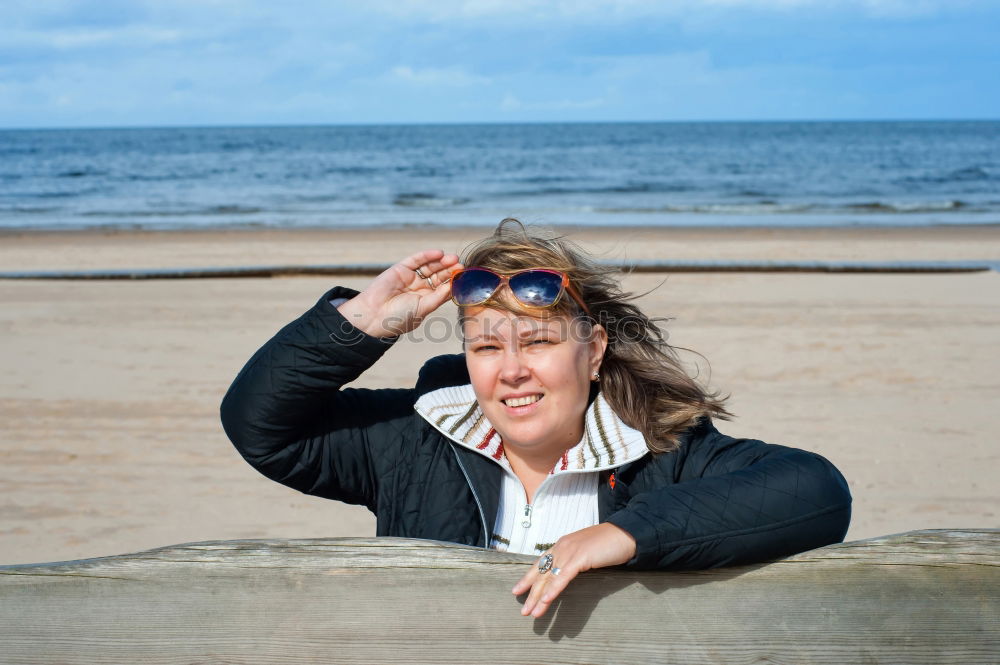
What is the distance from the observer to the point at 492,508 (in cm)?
208

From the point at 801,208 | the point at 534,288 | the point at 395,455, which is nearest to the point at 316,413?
the point at 395,455

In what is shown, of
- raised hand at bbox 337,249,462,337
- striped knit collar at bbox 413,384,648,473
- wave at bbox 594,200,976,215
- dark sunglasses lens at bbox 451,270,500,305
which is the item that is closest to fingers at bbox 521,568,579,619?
striped knit collar at bbox 413,384,648,473

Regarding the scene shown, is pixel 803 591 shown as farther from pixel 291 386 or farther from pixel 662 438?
pixel 291 386

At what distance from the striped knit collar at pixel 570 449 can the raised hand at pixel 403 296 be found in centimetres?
20

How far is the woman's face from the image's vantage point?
2064mm

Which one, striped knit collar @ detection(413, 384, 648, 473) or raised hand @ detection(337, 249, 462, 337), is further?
raised hand @ detection(337, 249, 462, 337)

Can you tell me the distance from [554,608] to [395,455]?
40.2 inches

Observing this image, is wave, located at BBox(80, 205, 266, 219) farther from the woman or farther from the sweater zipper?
the sweater zipper

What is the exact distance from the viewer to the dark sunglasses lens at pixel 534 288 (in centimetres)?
207

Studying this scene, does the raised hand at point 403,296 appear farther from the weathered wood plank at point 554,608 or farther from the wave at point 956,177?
the wave at point 956,177

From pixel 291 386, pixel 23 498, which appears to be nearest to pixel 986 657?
pixel 291 386

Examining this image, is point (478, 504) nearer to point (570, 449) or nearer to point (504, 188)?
point (570, 449)

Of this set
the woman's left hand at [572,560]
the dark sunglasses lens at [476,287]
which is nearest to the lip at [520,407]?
the dark sunglasses lens at [476,287]

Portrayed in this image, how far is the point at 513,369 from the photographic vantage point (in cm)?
204
